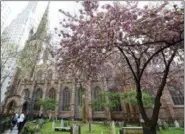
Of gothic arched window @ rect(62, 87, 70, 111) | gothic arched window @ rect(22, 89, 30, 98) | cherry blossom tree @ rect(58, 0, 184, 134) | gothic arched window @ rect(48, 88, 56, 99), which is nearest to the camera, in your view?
cherry blossom tree @ rect(58, 0, 184, 134)

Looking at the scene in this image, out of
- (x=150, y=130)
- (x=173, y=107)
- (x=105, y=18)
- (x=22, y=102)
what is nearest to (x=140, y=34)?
(x=105, y=18)

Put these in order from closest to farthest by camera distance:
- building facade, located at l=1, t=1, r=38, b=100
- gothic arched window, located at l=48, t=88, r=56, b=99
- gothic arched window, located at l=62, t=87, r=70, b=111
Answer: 1. building facade, located at l=1, t=1, r=38, b=100
2. gothic arched window, located at l=62, t=87, r=70, b=111
3. gothic arched window, located at l=48, t=88, r=56, b=99

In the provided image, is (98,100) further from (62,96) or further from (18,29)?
(18,29)

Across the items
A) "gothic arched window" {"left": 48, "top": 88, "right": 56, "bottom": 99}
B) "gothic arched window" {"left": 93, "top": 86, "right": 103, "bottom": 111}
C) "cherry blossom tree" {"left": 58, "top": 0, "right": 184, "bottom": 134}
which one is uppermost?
"gothic arched window" {"left": 48, "top": 88, "right": 56, "bottom": 99}

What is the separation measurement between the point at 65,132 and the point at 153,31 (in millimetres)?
11650

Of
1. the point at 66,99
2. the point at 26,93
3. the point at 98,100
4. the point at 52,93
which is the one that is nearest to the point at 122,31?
the point at 98,100

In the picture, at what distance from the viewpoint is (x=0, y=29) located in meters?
15.9

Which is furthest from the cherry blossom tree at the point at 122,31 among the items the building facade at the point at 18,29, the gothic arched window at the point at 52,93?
the gothic arched window at the point at 52,93

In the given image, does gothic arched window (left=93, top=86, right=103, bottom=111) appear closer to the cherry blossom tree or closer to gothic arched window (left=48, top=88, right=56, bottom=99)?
gothic arched window (left=48, top=88, right=56, bottom=99)

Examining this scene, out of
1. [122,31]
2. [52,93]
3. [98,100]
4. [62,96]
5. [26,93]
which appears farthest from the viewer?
[26,93]

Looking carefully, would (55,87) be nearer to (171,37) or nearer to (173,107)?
(173,107)

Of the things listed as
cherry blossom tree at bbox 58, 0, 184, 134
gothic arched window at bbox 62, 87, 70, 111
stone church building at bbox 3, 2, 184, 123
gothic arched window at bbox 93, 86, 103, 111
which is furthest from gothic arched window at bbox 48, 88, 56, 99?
cherry blossom tree at bbox 58, 0, 184, 134

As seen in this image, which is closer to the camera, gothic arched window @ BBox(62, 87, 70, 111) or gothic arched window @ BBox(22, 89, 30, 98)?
gothic arched window @ BBox(62, 87, 70, 111)

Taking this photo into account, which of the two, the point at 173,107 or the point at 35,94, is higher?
the point at 35,94
